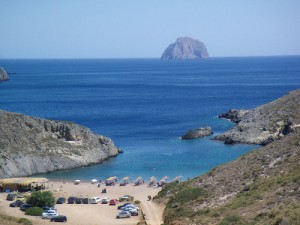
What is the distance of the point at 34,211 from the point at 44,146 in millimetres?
26700

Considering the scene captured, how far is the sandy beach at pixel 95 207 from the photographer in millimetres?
40000

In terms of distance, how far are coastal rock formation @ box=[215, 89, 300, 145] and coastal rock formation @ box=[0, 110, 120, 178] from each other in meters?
19.6

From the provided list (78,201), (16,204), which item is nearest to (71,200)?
(78,201)

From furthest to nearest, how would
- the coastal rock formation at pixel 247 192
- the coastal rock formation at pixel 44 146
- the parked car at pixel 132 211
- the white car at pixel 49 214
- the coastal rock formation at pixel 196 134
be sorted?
1. the coastal rock formation at pixel 196 134
2. the coastal rock formation at pixel 44 146
3. the parked car at pixel 132 211
4. the white car at pixel 49 214
5. the coastal rock formation at pixel 247 192

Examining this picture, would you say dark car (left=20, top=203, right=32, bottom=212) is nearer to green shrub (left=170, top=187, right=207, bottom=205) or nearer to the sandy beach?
the sandy beach

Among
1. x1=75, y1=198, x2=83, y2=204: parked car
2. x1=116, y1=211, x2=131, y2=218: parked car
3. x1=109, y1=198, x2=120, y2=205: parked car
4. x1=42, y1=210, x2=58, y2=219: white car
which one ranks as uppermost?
x1=42, y1=210, x2=58, y2=219: white car

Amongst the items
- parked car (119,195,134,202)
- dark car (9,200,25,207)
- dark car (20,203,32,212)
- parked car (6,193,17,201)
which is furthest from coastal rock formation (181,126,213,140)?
dark car (20,203,32,212)

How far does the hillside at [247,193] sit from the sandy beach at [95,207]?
1.64 m

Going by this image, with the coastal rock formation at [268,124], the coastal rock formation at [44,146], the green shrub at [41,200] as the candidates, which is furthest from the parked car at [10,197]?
the coastal rock formation at [268,124]

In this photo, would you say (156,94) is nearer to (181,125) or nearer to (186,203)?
(181,125)

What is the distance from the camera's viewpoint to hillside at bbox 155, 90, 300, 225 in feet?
97.3

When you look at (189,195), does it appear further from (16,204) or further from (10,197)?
(10,197)

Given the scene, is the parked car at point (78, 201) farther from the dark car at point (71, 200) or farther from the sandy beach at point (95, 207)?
the sandy beach at point (95, 207)

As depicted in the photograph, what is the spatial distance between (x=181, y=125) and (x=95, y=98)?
54.0m
